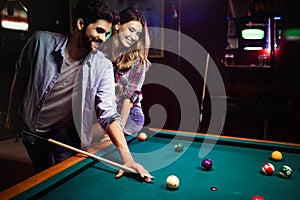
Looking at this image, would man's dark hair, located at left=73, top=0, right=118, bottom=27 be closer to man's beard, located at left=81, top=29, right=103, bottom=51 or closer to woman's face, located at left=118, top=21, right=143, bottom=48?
man's beard, located at left=81, top=29, right=103, bottom=51

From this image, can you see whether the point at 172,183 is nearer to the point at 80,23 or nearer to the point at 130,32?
the point at 80,23

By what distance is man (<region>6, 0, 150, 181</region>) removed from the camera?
79.5 inches

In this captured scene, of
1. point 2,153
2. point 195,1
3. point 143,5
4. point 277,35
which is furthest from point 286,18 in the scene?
point 2,153

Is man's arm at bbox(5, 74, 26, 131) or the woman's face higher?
the woman's face

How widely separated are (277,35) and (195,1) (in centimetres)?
140

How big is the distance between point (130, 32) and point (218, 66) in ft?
8.83

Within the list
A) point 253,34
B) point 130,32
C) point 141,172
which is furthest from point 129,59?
point 253,34

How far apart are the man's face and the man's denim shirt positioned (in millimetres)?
100

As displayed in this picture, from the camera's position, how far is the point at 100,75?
2133 millimetres

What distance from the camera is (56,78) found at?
2068 mm

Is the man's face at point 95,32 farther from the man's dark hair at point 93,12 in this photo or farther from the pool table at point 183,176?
the pool table at point 183,176

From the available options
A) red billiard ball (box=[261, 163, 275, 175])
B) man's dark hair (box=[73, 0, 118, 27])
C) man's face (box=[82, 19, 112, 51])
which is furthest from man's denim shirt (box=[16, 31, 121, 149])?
red billiard ball (box=[261, 163, 275, 175])

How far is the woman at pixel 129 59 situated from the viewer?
8.55ft

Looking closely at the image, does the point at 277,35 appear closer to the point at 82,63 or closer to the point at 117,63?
the point at 117,63
